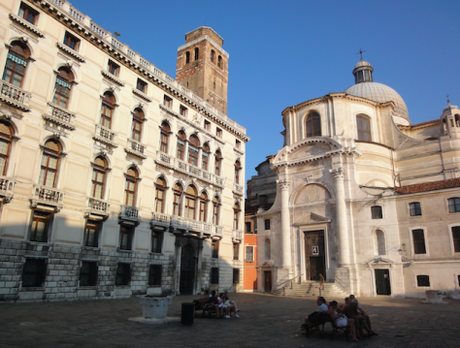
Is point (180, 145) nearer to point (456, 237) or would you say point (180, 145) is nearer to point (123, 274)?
point (123, 274)

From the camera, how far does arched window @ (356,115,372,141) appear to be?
129 feet

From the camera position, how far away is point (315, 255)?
3534 centimetres

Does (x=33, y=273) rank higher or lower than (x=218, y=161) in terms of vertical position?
lower

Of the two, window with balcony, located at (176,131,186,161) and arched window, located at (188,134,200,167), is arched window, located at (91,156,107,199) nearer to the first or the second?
window with balcony, located at (176,131,186,161)

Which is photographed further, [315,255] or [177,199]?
[315,255]

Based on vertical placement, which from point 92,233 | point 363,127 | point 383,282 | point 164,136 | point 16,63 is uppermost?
point 363,127

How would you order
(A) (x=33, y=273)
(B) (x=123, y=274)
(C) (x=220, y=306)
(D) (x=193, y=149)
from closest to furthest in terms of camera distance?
(C) (x=220, y=306), (A) (x=33, y=273), (B) (x=123, y=274), (D) (x=193, y=149)

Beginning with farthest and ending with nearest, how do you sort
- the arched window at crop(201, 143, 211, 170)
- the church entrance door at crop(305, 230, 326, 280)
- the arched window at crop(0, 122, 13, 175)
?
the church entrance door at crop(305, 230, 326, 280)
the arched window at crop(201, 143, 211, 170)
the arched window at crop(0, 122, 13, 175)

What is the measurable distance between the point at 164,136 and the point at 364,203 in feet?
62.1

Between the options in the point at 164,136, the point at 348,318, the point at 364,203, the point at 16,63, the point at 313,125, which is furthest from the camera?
the point at 313,125

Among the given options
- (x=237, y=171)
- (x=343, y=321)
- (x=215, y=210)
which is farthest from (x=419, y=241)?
(x=343, y=321)

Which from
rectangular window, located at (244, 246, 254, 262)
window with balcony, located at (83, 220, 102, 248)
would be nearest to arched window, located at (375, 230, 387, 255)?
rectangular window, located at (244, 246, 254, 262)

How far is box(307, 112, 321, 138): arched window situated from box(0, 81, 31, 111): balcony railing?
28906 millimetres

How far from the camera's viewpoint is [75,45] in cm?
2373
